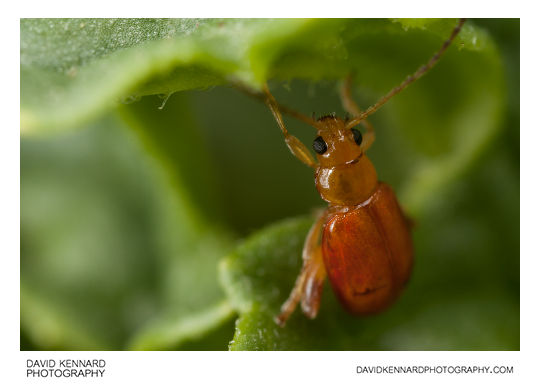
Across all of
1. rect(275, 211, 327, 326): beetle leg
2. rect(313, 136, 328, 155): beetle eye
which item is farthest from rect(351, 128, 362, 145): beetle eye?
rect(275, 211, 327, 326): beetle leg

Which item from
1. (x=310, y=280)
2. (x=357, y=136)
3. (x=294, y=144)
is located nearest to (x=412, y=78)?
(x=357, y=136)

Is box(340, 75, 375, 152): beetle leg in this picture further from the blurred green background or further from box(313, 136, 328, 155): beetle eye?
box(313, 136, 328, 155): beetle eye

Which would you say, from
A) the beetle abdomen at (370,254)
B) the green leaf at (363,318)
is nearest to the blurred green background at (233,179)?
the green leaf at (363,318)

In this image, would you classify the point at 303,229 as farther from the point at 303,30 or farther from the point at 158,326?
the point at 303,30

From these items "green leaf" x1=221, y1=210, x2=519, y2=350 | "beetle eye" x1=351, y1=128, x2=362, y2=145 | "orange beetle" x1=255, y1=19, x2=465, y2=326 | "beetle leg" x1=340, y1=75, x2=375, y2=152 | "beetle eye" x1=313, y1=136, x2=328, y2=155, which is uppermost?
"beetle leg" x1=340, y1=75, x2=375, y2=152

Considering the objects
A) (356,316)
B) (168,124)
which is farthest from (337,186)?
(168,124)

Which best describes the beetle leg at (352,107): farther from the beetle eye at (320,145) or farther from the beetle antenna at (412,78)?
the beetle eye at (320,145)

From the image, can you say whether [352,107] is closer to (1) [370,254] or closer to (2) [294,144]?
(2) [294,144]
